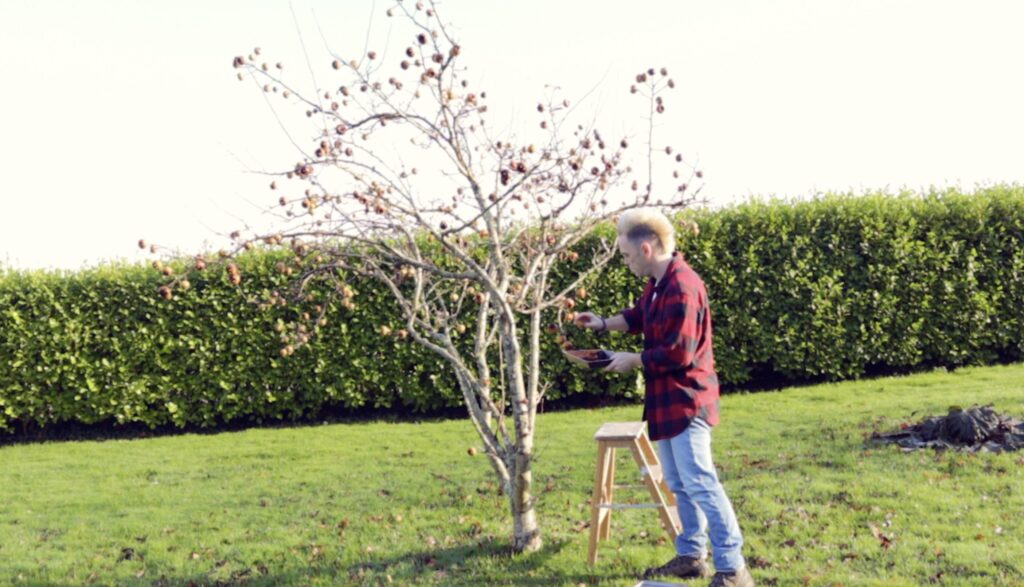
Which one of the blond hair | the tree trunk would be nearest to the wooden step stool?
the tree trunk

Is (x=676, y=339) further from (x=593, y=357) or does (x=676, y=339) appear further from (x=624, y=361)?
(x=593, y=357)

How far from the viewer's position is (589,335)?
47.5 feet

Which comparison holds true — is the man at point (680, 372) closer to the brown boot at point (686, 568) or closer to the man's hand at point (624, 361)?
the man's hand at point (624, 361)

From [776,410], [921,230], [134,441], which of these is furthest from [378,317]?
[921,230]

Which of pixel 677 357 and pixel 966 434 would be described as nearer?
pixel 677 357

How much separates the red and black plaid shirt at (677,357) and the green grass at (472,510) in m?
1.44

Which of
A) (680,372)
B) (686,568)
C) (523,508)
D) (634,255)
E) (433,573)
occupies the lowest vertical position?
(433,573)

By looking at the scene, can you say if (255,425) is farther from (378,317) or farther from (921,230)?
(921,230)

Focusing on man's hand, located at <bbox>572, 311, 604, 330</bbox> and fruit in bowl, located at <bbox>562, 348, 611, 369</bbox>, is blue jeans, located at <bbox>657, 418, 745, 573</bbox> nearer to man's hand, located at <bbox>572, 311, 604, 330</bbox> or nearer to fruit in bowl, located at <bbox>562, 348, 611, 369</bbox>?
fruit in bowl, located at <bbox>562, 348, 611, 369</bbox>

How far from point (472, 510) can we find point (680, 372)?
3.64 metres

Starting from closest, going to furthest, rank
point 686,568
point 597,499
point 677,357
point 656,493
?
point 677,357 → point 686,568 → point 656,493 → point 597,499

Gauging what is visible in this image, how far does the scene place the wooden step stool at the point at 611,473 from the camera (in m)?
6.17

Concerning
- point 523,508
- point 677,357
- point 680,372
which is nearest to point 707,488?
point 680,372

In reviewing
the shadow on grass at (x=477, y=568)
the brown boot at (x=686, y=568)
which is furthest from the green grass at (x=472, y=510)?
the brown boot at (x=686, y=568)
